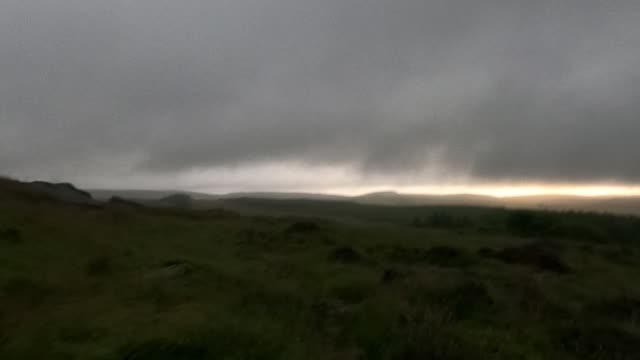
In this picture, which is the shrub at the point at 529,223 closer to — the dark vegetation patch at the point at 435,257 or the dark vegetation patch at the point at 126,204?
the dark vegetation patch at the point at 435,257

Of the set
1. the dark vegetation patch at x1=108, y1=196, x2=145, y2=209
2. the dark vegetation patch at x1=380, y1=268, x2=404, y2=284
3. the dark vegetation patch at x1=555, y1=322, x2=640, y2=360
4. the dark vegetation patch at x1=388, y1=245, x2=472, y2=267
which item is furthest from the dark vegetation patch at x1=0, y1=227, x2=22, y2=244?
the dark vegetation patch at x1=108, y1=196, x2=145, y2=209

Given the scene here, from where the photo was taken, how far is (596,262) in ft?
139

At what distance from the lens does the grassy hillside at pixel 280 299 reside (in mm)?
14000

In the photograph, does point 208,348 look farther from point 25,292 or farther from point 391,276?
point 391,276

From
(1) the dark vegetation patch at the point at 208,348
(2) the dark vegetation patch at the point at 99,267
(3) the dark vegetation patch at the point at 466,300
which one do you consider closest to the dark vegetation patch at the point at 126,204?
(2) the dark vegetation patch at the point at 99,267

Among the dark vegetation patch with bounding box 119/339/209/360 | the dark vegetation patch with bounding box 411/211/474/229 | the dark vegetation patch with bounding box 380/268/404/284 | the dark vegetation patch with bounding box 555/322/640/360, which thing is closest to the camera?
the dark vegetation patch with bounding box 119/339/209/360

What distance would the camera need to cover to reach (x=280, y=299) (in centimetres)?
1916

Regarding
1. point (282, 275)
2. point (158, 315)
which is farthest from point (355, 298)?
point (158, 315)

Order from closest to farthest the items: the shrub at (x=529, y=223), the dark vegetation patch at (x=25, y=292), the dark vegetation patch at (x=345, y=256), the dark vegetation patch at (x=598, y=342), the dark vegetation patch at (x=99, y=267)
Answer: the dark vegetation patch at (x=598, y=342) < the dark vegetation patch at (x=25, y=292) < the dark vegetation patch at (x=99, y=267) < the dark vegetation patch at (x=345, y=256) < the shrub at (x=529, y=223)

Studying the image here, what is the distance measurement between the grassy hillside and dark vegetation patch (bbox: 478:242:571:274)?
6.6 inches

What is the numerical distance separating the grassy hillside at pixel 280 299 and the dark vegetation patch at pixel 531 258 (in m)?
0.17

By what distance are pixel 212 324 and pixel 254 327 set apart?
2.92ft

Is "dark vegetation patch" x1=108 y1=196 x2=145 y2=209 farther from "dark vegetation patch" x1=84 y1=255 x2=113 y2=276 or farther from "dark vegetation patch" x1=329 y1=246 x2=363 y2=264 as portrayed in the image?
"dark vegetation patch" x1=84 y1=255 x2=113 y2=276

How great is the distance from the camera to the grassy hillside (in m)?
14.0
